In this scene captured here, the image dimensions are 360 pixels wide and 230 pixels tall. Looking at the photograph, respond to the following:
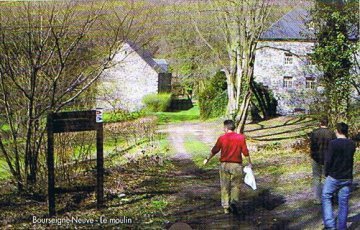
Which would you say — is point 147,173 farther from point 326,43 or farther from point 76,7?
point 326,43

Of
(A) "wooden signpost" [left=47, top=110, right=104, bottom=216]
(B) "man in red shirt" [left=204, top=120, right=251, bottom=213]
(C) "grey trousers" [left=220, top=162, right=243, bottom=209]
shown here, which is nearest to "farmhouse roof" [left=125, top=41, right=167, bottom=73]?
(A) "wooden signpost" [left=47, top=110, right=104, bottom=216]

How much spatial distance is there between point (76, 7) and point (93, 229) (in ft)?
3.85

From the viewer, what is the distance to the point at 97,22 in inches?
110

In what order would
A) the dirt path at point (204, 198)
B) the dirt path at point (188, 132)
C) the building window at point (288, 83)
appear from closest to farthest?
the dirt path at point (204, 198)
the dirt path at point (188, 132)
the building window at point (288, 83)

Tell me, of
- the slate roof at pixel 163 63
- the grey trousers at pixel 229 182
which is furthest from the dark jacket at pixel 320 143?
the slate roof at pixel 163 63

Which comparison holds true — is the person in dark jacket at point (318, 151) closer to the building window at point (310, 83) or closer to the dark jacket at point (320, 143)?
the dark jacket at point (320, 143)

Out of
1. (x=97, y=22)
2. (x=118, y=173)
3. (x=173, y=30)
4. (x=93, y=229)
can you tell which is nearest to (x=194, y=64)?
(x=173, y=30)

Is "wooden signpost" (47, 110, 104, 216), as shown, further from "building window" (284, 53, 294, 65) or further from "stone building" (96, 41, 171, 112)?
"building window" (284, 53, 294, 65)

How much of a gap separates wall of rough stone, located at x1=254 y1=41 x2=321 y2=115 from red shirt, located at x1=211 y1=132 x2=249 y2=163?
2.28ft

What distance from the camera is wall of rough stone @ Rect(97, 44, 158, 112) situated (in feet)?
9.07

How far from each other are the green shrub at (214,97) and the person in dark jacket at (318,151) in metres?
0.53

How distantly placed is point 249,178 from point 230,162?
22cm

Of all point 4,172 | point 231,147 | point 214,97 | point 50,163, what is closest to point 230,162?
point 231,147

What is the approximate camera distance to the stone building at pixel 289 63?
10.5ft
